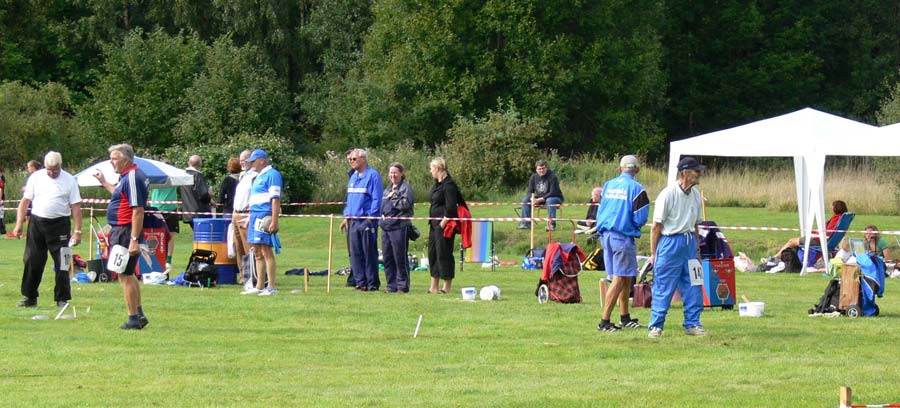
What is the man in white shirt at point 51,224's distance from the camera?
15.5 meters

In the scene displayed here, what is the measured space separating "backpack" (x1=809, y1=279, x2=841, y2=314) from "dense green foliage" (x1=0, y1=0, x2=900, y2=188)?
34.8 metres

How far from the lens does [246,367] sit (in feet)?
35.8

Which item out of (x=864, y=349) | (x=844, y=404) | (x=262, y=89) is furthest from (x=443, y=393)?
(x=262, y=89)

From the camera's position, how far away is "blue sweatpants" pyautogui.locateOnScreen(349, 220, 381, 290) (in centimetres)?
1823

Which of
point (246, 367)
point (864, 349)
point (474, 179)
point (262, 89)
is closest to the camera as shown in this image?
point (246, 367)

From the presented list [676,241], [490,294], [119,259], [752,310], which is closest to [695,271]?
[676,241]

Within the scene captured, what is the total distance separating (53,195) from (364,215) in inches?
168

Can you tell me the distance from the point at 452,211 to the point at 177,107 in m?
42.1

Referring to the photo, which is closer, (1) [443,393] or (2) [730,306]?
(1) [443,393]

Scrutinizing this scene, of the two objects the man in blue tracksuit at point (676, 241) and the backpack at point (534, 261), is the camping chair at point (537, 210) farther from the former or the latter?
the man in blue tracksuit at point (676, 241)

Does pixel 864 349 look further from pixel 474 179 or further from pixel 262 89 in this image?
pixel 262 89

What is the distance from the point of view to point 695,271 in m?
12.8

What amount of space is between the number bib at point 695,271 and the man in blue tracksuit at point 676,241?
28 millimetres

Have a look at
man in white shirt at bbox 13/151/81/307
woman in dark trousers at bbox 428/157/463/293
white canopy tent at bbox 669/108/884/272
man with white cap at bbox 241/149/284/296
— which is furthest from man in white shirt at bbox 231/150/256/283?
white canopy tent at bbox 669/108/884/272
